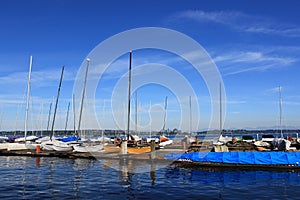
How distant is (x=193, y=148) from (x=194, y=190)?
17.5m

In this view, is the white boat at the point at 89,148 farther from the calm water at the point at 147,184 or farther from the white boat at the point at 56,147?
the calm water at the point at 147,184

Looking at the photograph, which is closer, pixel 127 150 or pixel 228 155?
pixel 228 155

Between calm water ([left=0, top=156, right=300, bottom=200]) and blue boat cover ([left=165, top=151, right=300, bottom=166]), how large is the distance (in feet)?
6.33

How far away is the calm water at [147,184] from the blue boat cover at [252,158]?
6.33 feet

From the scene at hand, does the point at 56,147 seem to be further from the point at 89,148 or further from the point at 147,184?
the point at 147,184

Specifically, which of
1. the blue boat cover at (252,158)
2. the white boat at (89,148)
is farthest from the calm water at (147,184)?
the white boat at (89,148)

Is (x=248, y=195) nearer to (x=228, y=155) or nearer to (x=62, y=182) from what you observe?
(x=228, y=155)

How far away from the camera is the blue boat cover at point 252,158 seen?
1206 inches

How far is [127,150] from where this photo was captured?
41.7m

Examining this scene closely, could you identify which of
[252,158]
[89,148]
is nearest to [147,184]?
[252,158]

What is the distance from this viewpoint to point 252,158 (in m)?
31.3

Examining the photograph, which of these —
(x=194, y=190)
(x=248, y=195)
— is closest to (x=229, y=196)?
(x=248, y=195)

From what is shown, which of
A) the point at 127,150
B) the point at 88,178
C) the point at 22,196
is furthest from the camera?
the point at 127,150

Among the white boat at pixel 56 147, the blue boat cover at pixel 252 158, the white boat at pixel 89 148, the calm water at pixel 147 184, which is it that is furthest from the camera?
the white boat at pixel 56 147
